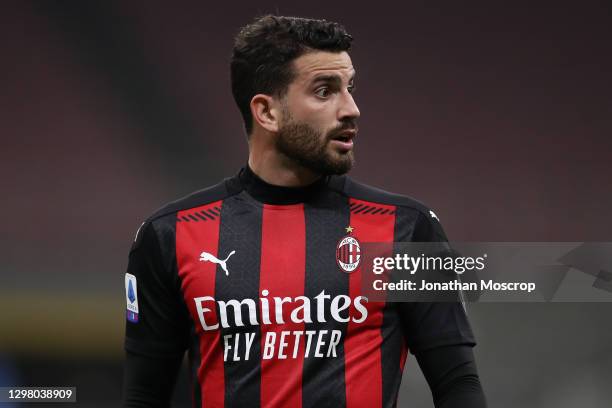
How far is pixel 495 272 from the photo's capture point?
322 centimetres

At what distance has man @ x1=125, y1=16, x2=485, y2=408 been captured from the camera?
1665 millimetres

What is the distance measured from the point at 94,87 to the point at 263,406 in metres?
2.45

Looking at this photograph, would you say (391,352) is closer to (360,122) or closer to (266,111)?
(266,111)

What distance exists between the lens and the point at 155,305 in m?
1.77

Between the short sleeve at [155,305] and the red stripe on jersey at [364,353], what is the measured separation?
0.32 meters

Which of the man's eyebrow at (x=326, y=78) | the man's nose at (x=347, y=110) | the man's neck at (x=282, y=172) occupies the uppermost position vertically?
the man's eyebrow at (x=326, y=78)

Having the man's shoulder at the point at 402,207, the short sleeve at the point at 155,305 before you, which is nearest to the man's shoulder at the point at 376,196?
the man's shoulder at the point at 402,207

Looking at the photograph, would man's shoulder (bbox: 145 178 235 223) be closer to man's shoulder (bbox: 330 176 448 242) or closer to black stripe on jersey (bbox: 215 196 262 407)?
black stripe on jersey (bbox: 215 196 262 407)

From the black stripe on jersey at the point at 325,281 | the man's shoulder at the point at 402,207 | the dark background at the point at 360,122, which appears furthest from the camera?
the dark background at the point at 360,122

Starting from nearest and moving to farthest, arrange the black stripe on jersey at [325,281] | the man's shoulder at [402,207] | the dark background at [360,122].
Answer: the black stripe on jersey at [325,281]
the man's shoulder at [402,207]
the dark background at [360,122]

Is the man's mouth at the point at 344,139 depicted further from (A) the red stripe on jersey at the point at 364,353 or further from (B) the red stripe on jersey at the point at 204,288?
(B) the red stripe on jersey at the point at 204,288

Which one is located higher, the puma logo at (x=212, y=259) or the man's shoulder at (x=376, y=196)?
the man's shoulder at (x=376, y=196)

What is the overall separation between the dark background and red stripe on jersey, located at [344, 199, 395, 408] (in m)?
2.07

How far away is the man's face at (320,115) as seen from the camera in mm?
1716
